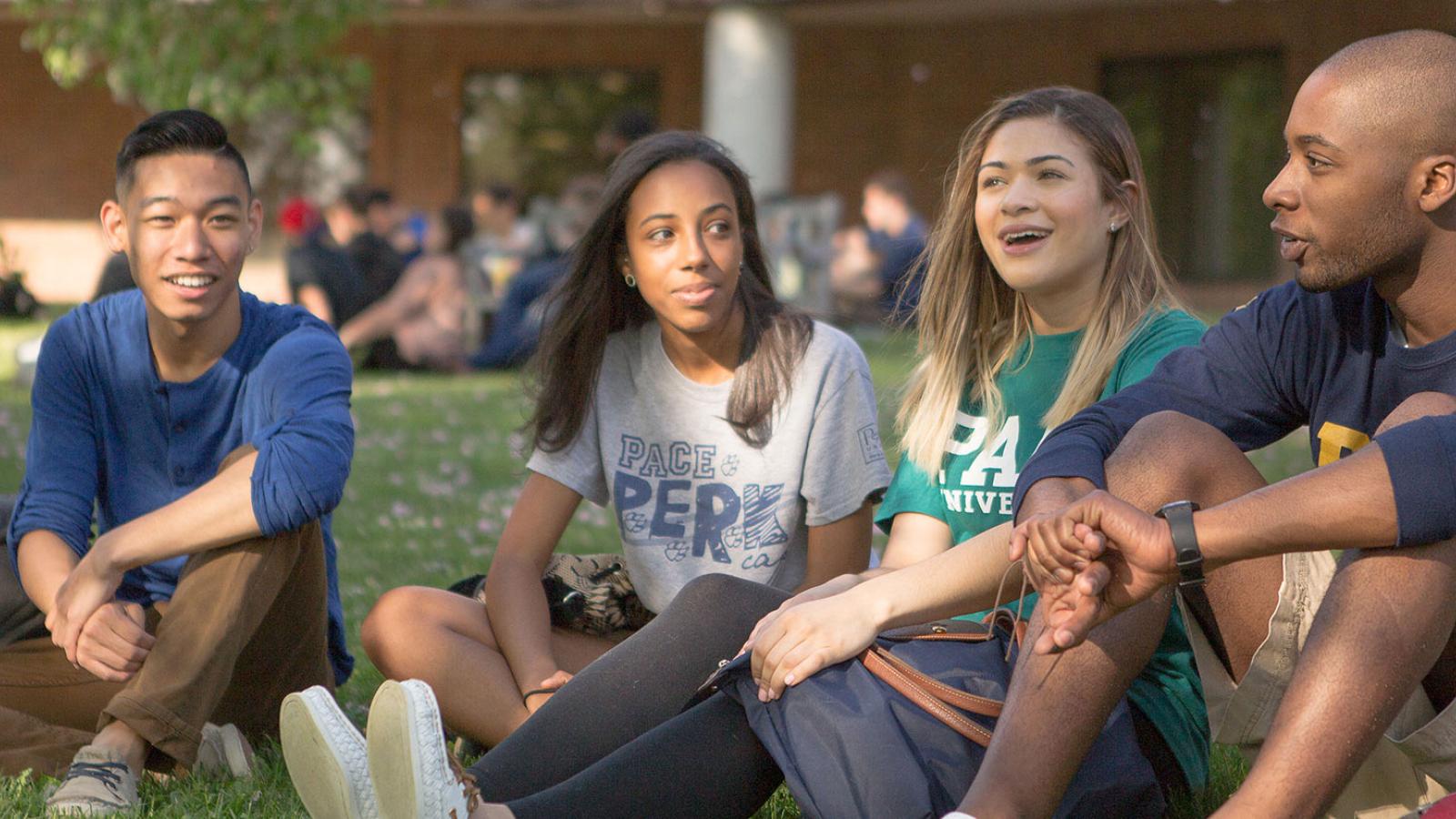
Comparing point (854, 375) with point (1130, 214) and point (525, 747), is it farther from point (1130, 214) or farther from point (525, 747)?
point (525, 747)

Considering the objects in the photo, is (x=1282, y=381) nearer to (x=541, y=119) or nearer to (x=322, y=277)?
(x=322, y=277)

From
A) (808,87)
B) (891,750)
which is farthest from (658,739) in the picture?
(808,87)

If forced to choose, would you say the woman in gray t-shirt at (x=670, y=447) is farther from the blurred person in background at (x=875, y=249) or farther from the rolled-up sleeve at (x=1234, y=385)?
the blurred person in background at (x=875, y=249)

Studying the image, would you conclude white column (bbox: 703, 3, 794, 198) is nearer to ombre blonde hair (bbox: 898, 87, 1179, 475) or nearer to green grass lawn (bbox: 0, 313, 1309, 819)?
green grass lawn (bbox: 0, 313, 1309, 819)

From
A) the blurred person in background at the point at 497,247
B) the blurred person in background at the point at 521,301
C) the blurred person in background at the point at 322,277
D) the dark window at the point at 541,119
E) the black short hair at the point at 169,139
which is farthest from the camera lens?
the dark window at the point at 541,119

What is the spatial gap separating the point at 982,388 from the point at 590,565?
1.04 meters

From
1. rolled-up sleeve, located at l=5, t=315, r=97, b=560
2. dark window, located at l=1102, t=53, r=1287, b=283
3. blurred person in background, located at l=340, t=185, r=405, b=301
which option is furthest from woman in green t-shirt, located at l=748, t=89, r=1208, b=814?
dark window, located at l=1102, t=53, r=1287, b=283

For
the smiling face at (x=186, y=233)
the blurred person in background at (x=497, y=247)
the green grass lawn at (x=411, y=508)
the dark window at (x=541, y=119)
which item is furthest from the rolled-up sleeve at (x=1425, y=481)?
the dark window at (x=541, y=119)

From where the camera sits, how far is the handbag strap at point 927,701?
2586 mm

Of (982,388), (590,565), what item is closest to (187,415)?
(590,565)

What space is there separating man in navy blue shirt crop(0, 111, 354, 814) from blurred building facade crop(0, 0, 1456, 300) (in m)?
14.6

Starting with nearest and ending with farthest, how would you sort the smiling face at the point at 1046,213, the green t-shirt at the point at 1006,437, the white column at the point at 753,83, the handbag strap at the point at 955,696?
the handbag strap at the point at 955,696 < the green t-shirt at the point at 1006,437 < the smiling face at the point at 1046,213 < the white column at the point at 753,83

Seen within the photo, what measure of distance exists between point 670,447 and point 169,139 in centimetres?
131

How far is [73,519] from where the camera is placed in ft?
11.7
